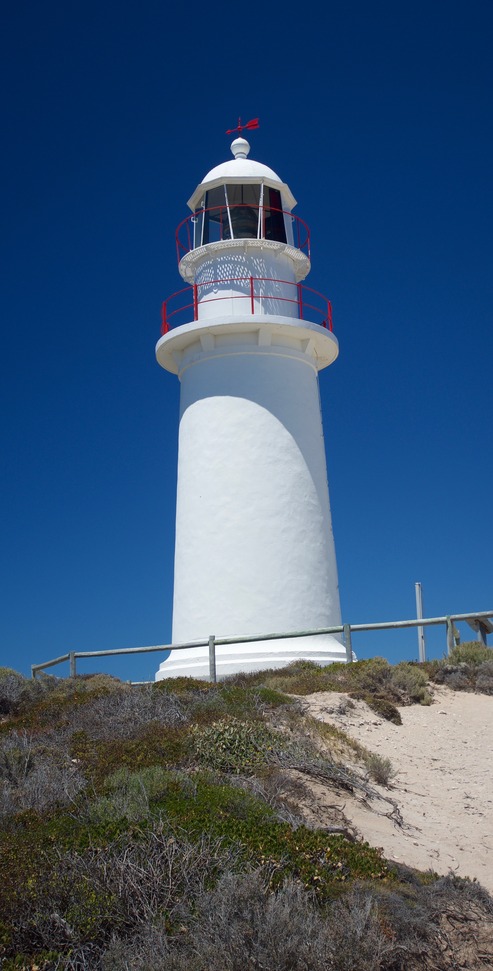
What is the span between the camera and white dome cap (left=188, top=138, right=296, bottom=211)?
63.0ft

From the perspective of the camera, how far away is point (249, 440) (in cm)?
1764

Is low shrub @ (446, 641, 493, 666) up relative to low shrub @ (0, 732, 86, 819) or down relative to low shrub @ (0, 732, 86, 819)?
up

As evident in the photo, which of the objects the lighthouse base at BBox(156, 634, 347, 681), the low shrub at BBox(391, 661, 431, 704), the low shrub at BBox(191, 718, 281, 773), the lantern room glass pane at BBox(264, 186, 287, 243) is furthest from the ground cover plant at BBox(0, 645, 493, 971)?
the lantern room glass pane at BBox(264, 186, 287, 243)

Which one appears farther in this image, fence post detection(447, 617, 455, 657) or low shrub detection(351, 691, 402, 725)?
fence post detection(447, 617, 455, 657)

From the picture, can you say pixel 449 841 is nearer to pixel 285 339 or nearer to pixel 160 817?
pixel 160 817

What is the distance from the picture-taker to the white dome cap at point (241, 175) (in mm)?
19188

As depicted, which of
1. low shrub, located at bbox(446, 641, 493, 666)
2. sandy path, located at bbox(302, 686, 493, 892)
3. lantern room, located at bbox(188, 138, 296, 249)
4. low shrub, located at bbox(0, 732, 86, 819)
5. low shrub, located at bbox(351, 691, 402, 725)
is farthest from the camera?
lantern room, located at bbox(188, 138, 296, 249)

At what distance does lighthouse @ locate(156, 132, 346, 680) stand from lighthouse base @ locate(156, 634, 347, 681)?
24mm

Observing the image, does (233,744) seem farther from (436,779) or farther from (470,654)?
(470,654)

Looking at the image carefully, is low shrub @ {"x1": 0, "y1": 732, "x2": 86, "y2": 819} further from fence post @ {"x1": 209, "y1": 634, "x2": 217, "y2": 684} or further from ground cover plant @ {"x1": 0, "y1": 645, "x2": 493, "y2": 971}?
fence post @ {"x1": 209, "y1": 634, "x2": 217, "y2": 684}

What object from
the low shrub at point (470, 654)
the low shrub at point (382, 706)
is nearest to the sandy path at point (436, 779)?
the low shrub at point (382, 706)

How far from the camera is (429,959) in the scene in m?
5.83

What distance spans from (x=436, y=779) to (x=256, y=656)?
620cm

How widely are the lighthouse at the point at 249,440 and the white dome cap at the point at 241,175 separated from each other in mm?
36
